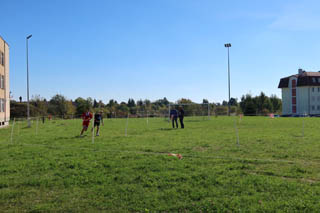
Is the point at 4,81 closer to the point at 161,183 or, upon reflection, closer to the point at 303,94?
the point at 161,183

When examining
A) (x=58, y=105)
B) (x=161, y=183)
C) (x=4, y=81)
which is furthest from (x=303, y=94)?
(x=161, y=183)

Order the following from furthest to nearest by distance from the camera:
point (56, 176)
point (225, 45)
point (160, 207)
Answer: point (225, 45), point (56, 176), point (160, 207)

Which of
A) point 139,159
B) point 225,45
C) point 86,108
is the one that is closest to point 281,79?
point 225,45

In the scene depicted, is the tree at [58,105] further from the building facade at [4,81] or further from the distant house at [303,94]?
the distant house at [303,94]

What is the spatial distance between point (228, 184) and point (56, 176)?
4.24m

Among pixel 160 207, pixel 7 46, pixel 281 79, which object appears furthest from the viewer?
pixel 281 79

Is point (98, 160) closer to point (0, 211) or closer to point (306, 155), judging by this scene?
point (0, 211)

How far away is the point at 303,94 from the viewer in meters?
77.1

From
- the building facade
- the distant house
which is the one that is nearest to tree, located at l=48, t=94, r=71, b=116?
the building facade

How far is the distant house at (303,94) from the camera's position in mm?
76438

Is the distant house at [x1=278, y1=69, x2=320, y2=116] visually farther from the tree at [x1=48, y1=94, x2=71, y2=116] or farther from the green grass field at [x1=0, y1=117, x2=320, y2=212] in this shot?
the green grass field at [x1=0, y1=117, x2=320, y2=212]

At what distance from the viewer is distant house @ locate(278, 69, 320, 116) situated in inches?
3009

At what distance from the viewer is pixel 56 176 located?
7160 millimetres

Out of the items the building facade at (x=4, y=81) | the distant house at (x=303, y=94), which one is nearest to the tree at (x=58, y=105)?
the building facade at (x=4, y=81)
